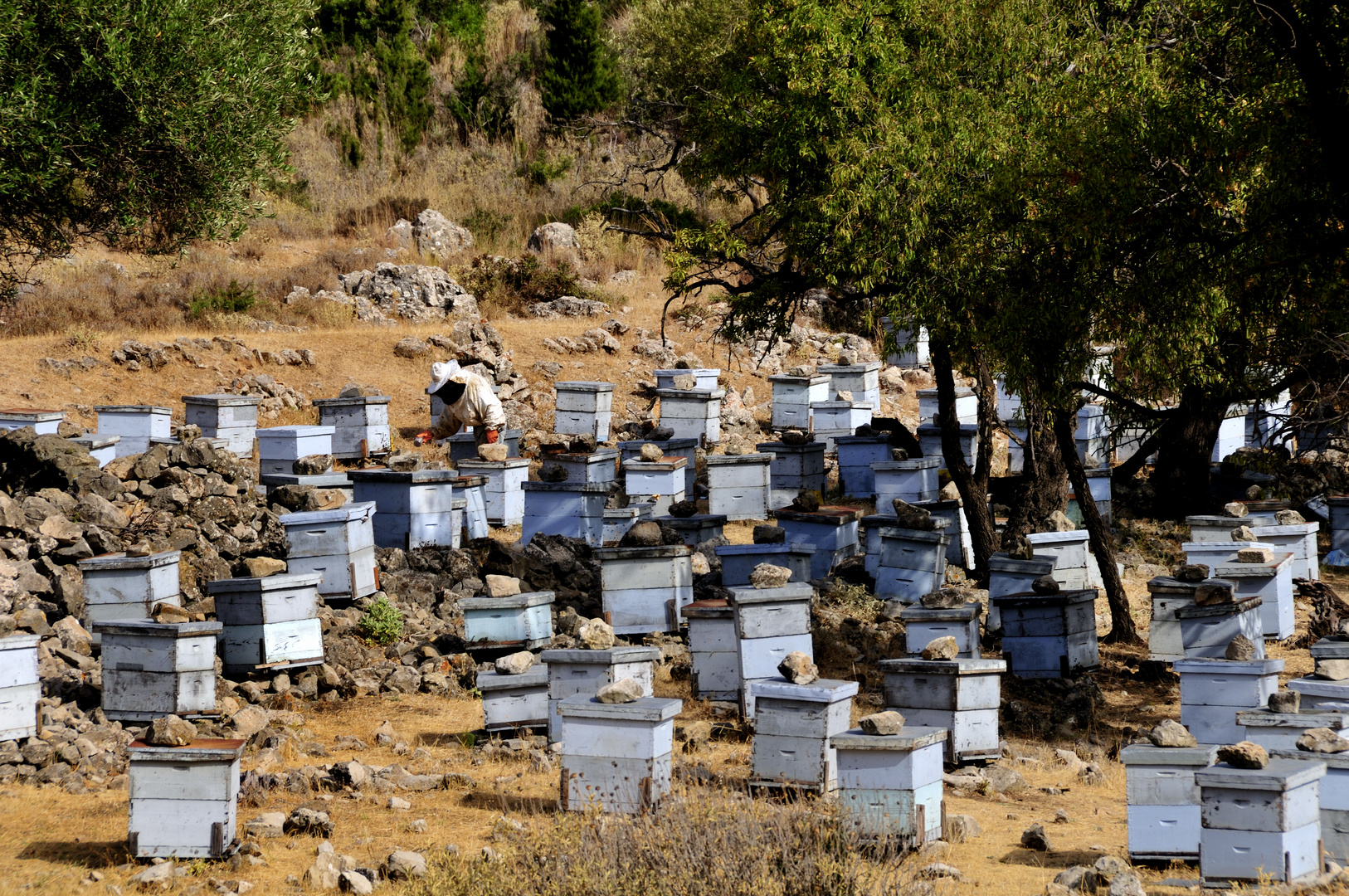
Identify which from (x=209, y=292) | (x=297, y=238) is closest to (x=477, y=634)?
(x=209, y=292)

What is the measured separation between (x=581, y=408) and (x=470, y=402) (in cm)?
256

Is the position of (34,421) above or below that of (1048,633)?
above

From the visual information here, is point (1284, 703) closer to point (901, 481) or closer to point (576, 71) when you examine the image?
point (901, 481)

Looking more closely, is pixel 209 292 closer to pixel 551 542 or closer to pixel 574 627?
pixel 551 542

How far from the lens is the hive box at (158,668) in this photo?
821 centimetres

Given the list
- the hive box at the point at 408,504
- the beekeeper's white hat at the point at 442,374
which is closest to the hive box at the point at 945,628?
the hive box at the point at 408,504

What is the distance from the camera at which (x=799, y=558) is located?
37.2ft

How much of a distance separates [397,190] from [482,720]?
24.9 meters

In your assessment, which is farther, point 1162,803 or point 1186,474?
point 1186,474

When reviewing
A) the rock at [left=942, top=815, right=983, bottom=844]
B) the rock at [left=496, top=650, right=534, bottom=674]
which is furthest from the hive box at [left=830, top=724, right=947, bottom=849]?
the rock at [left=496, top=650, right=534, bottom=674]

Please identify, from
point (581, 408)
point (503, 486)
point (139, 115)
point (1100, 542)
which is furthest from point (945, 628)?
point (581, 408)

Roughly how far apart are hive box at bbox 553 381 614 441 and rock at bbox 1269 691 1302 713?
12.0m

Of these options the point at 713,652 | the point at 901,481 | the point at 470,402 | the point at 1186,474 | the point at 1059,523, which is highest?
the point at 470,402

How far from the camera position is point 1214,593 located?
389 inches
